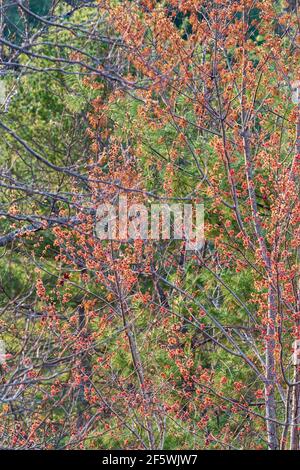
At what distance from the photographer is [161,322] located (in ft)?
33.9

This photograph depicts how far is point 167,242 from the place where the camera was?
10.5m

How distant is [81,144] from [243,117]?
26.8 ft

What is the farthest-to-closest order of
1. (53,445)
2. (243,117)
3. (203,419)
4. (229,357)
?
1. (229,357)
2. (53,445)
3. (203,419)
4. (243,117)

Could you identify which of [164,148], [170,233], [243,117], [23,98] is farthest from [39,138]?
[243,117]

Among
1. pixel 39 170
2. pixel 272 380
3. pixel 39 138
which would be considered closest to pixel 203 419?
pixel 272 380

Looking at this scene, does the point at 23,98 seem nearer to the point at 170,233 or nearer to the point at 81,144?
the point at 81,144

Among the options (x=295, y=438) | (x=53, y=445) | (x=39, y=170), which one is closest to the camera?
(x=295, y=438)

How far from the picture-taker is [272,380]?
282 inches

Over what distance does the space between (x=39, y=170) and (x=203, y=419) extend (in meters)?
6.70

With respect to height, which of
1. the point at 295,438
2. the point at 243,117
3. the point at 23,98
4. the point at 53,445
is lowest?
the point at 53,445

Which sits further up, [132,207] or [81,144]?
[81,144]

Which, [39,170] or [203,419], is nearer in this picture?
[203,419]

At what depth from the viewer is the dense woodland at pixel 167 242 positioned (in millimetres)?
6801

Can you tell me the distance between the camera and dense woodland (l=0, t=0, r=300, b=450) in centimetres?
680
